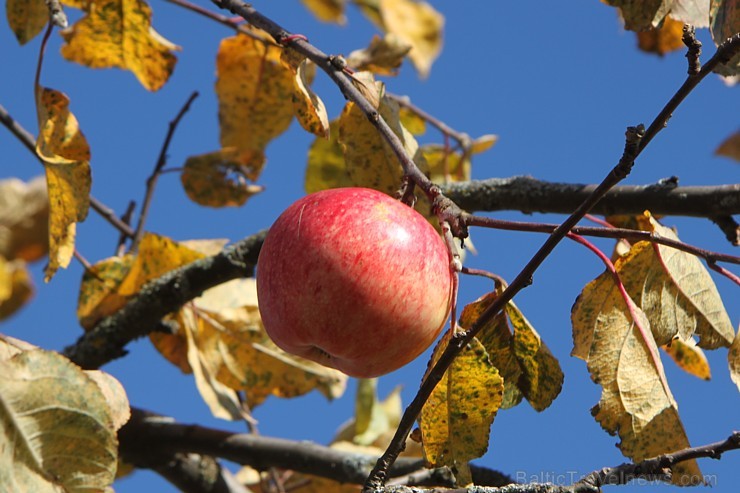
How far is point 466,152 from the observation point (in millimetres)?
2424

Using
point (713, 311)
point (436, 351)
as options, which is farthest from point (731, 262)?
point (436, 351)

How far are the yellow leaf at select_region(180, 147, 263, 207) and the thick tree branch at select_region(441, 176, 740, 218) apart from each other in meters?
0.60

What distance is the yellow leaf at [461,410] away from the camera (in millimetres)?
1278

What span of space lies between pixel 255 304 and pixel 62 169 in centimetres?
67

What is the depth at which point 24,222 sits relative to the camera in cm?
271

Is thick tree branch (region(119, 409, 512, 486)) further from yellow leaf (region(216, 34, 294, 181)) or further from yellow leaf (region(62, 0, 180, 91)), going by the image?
yellow leaf (region(62, 0, 180, 91))

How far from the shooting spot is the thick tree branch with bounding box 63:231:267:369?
189cm

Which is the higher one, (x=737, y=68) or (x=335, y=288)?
(x=737, y=68)

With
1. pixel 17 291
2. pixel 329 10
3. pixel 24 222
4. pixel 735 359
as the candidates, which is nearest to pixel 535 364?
pixel 735 359

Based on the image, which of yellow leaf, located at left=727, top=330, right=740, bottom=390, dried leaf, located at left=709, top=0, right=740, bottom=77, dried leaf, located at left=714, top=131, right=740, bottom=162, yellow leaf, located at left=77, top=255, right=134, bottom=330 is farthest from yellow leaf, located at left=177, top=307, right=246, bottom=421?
dried leaf, located at left=714, top=131, right=740, bottom=162

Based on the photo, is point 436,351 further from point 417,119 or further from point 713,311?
point 417,119

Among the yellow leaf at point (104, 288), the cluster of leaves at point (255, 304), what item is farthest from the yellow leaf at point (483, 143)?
the yellow leaf at point (104, 288)

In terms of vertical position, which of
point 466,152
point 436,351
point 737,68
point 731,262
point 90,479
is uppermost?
point 466,152

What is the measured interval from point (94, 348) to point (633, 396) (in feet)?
3.64
